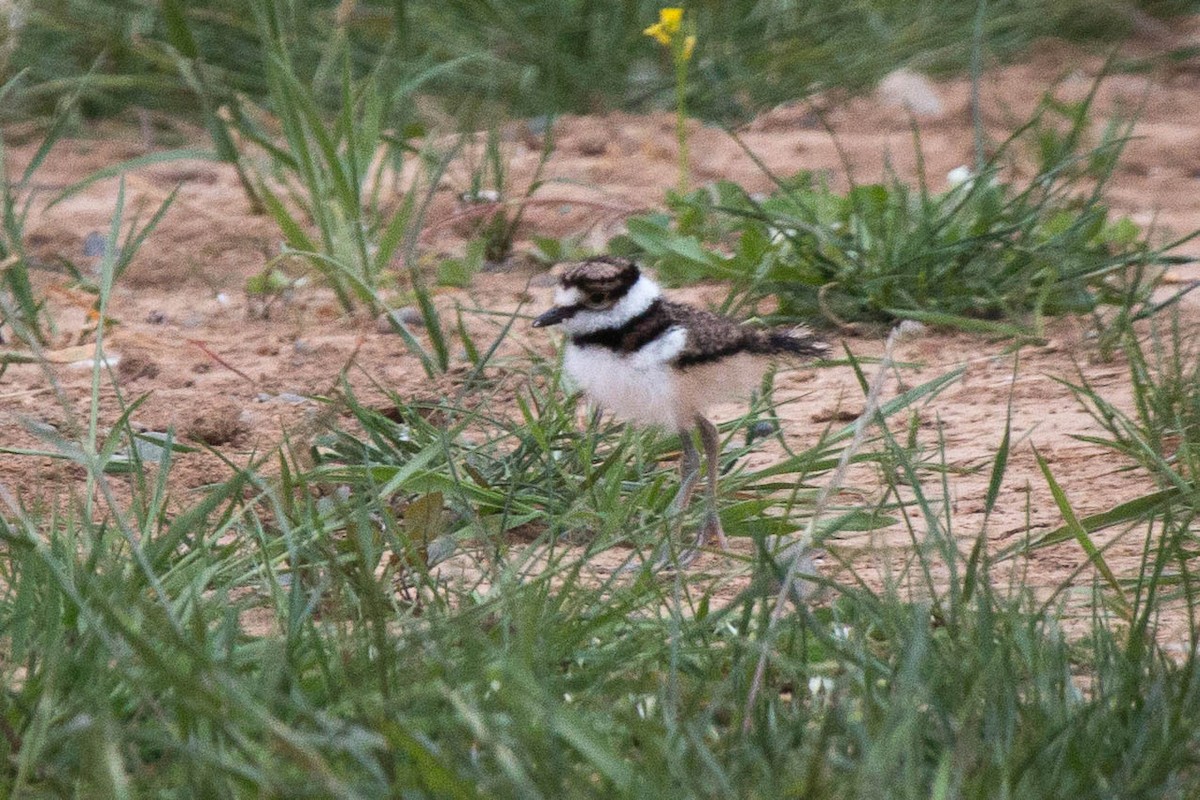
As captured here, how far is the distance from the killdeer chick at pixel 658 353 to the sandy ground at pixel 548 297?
0.26 meters

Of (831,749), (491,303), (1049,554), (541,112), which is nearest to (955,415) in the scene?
(1049,554)

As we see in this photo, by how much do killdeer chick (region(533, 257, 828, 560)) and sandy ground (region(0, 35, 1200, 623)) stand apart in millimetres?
263

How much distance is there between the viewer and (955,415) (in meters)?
3.99

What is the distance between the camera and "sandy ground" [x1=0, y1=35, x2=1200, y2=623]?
11.8ft

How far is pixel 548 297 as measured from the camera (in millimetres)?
5000

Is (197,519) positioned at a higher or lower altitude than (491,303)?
higher

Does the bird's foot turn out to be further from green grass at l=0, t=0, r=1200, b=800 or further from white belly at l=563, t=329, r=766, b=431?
white belly at l=563, t=329, r=766, b=431

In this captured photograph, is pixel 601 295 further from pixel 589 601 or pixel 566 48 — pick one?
pixel 566 48

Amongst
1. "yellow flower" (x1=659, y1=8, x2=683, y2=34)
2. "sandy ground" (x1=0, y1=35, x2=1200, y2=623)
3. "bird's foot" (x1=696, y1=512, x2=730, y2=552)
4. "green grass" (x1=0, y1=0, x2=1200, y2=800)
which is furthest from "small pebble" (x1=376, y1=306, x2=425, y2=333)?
"bird's foot" (x1=696, y1=512, x2=730, y2=552)

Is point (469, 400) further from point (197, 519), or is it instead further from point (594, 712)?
point (594, 712)

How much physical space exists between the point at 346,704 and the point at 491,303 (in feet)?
9.45

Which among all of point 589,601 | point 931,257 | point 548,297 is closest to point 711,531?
point 589,601

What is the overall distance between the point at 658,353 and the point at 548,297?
170cm

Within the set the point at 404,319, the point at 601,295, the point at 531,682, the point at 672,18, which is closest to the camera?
the point at 531,682
